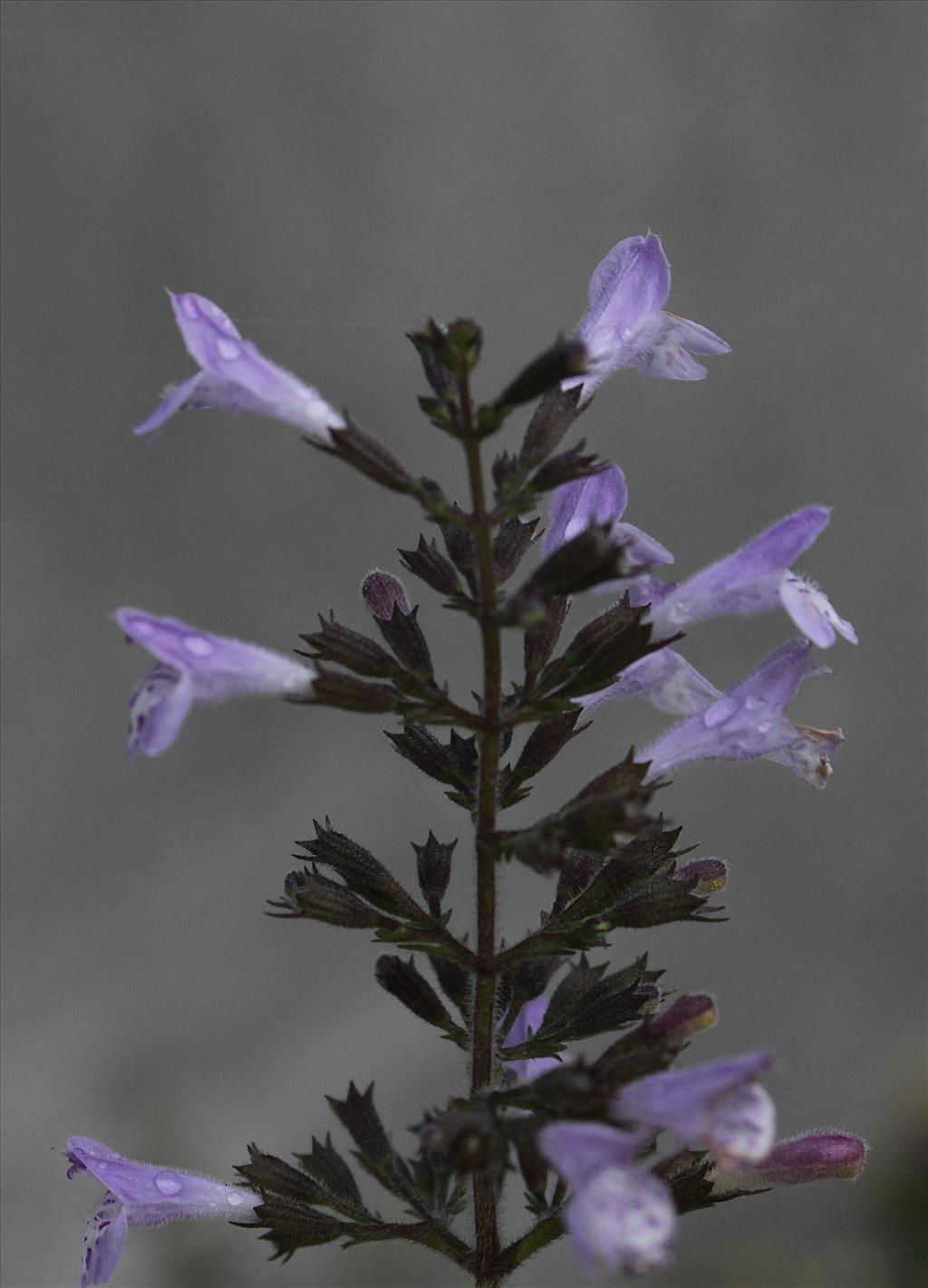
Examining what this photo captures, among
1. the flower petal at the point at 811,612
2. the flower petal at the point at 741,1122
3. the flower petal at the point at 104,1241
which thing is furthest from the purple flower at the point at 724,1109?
the flower petal at the point at 104,1241

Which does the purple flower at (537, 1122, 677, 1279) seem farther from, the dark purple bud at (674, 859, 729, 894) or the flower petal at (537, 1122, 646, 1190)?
the dark purple bud at (674, 859, 729, 894)

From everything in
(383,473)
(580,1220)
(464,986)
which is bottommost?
(580,1220)

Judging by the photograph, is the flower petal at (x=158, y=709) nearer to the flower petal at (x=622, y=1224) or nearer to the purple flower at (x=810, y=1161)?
the flower petal at (x=622, y=1224)

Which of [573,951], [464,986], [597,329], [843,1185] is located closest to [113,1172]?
[464,986]

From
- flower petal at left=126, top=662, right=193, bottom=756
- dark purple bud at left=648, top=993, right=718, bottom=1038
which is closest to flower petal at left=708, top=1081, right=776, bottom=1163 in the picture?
dark purple bud at left=648, top=993, right=718, bottom=1038

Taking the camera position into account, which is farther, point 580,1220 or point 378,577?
point 378,577

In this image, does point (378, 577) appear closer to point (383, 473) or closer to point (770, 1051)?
point (383, 473)
